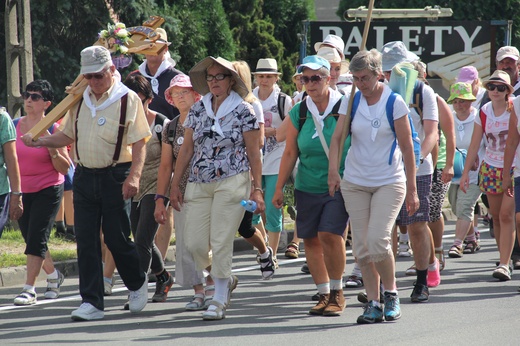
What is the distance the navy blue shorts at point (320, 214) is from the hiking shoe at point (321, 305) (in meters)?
0.48

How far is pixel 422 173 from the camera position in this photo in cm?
884

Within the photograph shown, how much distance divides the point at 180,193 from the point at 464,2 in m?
23.5

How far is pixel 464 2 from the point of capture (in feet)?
100

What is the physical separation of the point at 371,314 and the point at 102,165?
7.70ft

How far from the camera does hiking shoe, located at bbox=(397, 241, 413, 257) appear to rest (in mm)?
11734

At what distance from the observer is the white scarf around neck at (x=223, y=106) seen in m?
8.23

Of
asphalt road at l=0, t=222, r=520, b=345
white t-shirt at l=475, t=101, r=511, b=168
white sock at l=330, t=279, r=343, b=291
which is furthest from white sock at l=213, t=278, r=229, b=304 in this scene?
white t-shirt at l=475, t=101, r=511, b=168

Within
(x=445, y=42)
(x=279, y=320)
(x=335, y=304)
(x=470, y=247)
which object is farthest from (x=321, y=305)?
(x=445, y=42)

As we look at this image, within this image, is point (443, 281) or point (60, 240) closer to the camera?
point (443, 281)

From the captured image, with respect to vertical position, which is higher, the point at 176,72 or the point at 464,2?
the point at 176,72

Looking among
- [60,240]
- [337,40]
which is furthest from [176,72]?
[60,240]

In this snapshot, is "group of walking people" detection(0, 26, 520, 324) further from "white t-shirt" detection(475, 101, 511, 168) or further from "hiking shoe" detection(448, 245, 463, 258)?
"hiking shoe" detection(448, 245, 463, 258)

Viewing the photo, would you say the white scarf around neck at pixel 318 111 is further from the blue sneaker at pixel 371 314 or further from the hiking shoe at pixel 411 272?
the hiking shoe at pixel 411 272

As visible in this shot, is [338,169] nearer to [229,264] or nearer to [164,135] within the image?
[229,264]
